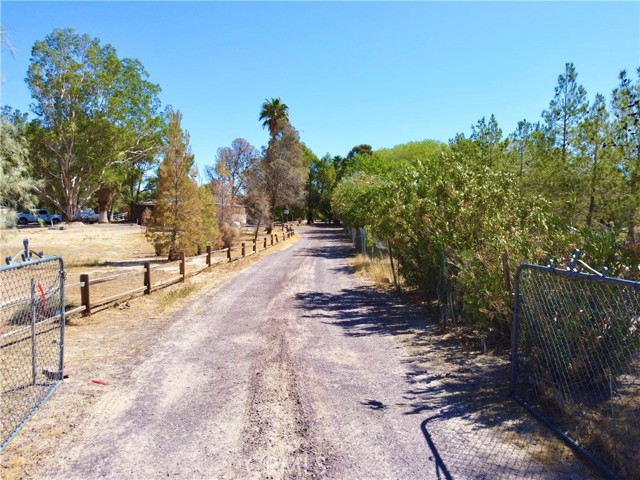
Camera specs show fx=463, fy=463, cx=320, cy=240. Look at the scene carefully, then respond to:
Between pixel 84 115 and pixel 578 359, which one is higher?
pixel 84 115

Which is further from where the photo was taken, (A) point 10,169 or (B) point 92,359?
(A) point 10,169

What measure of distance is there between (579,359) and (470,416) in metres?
1.50

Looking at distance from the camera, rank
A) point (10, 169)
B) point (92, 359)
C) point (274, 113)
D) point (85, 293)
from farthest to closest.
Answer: point (274, 113), point (10, 169), point (85, 293), point (92, 359)

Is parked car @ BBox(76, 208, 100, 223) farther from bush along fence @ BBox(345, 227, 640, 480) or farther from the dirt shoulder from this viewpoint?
bush along fence @ BBox(345, 227, 640, 480)

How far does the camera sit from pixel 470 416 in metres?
5.06

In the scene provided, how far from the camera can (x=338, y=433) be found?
15.2 feet

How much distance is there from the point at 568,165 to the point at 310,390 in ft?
31.2

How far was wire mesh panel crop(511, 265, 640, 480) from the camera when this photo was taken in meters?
4.55

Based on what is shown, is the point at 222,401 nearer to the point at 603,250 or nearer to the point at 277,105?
the point at 603,250

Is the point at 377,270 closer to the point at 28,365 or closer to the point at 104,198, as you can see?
the point at 28,365

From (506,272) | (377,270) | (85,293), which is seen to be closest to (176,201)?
(377,270)

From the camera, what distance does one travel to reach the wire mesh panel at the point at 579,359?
4.55 meters

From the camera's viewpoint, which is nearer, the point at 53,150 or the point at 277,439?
the point at 277,439

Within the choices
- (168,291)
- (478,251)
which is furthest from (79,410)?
(168,291)
